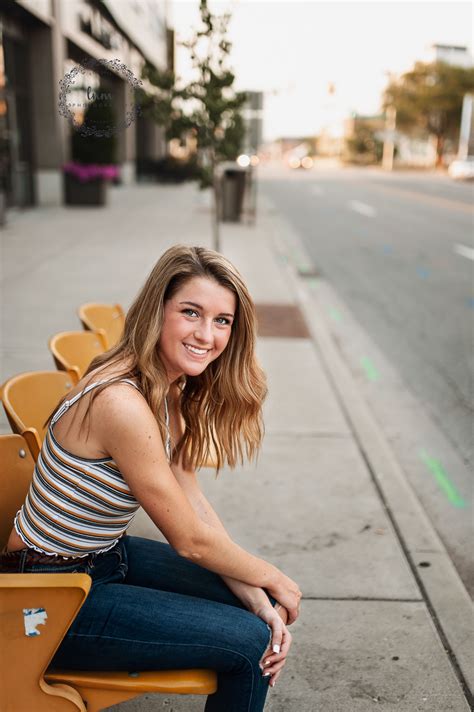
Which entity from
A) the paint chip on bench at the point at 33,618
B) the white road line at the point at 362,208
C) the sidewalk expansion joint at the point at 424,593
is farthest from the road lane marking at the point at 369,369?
the white road line at the point at 362,208

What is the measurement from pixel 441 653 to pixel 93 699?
55.3 inches

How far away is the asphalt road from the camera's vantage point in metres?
4.76

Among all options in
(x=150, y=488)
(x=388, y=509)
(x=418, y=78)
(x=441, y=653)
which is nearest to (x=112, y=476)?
(x=150, y=488)

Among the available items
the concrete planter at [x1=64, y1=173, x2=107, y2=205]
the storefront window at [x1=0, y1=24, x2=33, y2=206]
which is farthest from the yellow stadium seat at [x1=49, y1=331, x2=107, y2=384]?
the concrete planter at [x1=64, y1=173, x2=107, y2=205]

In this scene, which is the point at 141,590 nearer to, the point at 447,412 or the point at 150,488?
the point at 150,488

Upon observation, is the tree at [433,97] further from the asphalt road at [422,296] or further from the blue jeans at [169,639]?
the blue jeans at [169,639]

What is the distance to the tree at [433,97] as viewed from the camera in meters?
68.3

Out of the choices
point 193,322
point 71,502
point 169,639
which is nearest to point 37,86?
Result: point 193,322

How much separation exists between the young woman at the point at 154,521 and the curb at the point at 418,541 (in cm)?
98

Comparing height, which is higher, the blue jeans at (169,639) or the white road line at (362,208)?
the blue jeans at (169,639)

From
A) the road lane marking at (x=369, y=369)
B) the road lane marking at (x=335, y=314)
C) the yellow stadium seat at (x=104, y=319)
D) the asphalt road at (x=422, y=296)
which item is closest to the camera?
the yellow stadium seat at (x=104, y=319)

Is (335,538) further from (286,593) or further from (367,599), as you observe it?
(286,593)

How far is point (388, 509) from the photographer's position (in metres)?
3.84

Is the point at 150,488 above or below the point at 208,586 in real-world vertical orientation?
above
